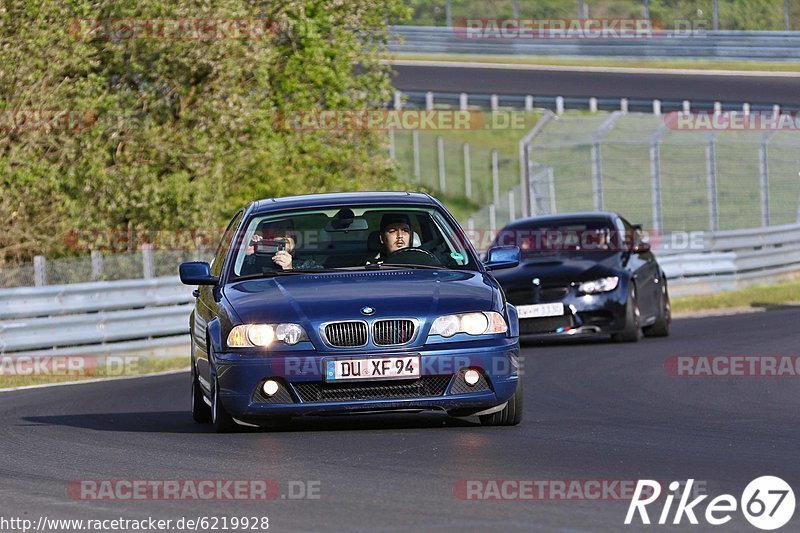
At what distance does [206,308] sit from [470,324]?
2.02 m

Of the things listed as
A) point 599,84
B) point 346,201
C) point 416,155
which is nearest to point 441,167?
point 416,155

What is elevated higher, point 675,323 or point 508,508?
point 508,508

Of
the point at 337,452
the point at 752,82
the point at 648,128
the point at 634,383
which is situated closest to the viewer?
the point at 337,452

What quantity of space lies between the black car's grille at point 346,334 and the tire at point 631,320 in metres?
9.02

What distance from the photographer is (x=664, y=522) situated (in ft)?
21.3

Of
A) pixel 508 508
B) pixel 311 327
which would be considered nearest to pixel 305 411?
pixel 311 327

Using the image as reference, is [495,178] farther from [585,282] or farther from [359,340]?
[359,340]

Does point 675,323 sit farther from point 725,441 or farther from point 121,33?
point 725,441

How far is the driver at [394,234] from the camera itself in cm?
1079

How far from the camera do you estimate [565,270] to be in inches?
727

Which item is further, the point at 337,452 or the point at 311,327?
the point at 311,327

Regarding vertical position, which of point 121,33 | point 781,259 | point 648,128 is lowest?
point 781,259

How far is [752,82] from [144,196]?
2043cm

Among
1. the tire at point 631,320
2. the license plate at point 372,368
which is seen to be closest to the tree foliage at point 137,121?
the tire at point 631,320
